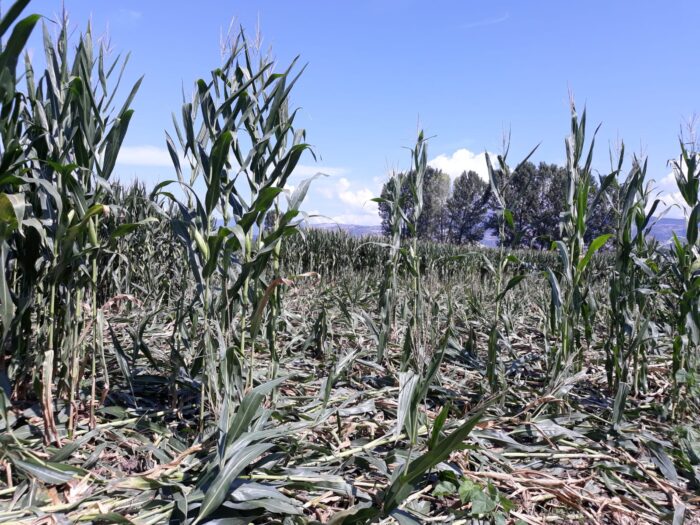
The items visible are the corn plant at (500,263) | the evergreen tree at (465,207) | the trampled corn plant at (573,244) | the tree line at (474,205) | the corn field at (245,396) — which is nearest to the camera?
the corn field at (245,396)

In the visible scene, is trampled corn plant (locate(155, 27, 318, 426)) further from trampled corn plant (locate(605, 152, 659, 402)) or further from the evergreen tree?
the evergreen tree

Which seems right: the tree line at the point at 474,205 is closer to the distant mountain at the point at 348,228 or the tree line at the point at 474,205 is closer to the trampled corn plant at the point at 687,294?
the distant mountain at the point at 348,228

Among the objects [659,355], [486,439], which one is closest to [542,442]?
[486,439]

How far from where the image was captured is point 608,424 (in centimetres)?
278

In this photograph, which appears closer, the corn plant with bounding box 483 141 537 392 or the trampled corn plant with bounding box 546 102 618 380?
the trampled corn plant with bounding box 546 102 618 380

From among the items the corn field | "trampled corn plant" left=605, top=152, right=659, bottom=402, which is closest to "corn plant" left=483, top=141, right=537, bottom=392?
the corn field

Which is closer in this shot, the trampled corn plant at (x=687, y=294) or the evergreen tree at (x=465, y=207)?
the trampled corn plant at (x=687, y=294)

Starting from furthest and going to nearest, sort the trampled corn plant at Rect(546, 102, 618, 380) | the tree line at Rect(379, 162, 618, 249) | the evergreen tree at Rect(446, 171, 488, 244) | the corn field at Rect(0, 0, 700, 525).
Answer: the evergreen tree at Rect(446, 171, 488, 244) → the tree line at Rect(379, 162, 618, 249) → the trampled corn plant at Rect(546, 102, 618, 380) → the corn field at Rect(0, 0, 700, 525)

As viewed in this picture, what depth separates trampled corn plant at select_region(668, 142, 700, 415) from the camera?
2.79 metres

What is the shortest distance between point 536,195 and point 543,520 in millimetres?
63156

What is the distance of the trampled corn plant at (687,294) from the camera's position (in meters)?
2.79

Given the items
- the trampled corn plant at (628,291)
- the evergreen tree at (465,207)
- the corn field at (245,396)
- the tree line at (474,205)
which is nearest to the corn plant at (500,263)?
the corn field at (245,396)

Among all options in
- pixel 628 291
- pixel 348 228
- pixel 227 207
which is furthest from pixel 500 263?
pixel 348 228

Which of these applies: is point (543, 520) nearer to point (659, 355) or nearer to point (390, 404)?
point (390, 404)
